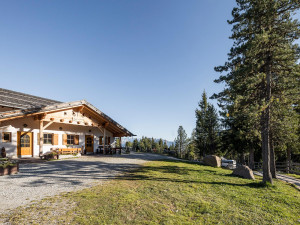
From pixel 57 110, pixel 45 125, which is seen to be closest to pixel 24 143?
pixel 45 125

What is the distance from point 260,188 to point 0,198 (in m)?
11.0

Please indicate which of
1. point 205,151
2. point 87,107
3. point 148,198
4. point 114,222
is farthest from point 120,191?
point 205,151

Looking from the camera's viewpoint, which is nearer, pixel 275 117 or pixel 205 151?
pixel 275 117

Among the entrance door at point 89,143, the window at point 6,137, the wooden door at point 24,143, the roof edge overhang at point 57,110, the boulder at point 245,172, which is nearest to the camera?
the boulder at point 245,172

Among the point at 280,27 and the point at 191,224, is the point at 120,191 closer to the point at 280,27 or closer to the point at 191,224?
the point at 191,224

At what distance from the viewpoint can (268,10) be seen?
877 cm

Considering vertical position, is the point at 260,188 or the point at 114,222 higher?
the point at 114,222

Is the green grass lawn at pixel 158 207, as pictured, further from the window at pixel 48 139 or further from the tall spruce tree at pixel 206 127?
the tall spruce tree at pixel 206 127

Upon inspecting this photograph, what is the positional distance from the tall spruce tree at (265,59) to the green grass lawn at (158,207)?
402 cm

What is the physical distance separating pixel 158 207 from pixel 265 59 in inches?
404

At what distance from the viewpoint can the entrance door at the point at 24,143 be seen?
584 inches

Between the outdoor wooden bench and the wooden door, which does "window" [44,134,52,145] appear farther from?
the outdoor wooden bench

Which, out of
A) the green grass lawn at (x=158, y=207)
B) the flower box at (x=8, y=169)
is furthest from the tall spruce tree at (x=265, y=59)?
the flower box at (x=8, y=169)

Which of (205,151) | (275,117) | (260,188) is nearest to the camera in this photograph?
(260,188)
